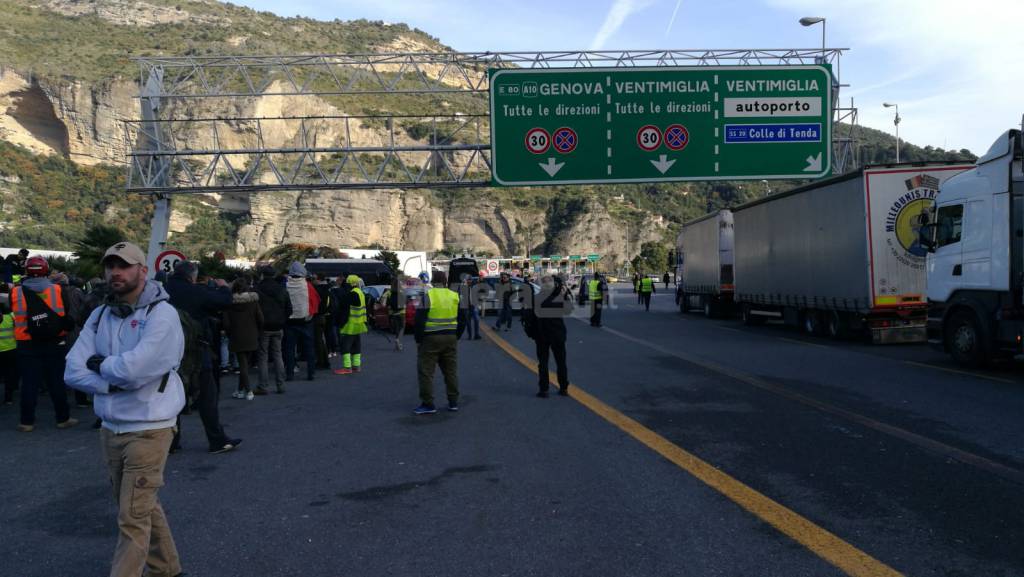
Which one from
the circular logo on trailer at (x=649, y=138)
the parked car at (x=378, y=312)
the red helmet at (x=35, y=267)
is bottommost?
the parked car at (x=378, y=312)

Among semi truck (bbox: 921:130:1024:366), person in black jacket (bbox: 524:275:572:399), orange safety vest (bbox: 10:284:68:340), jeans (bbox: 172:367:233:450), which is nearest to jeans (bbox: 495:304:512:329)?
semi truck (bbox: 921:130:1024:366)

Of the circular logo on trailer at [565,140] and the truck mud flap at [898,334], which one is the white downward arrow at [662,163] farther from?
the truck mud flap at [898,334]

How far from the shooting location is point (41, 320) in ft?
26.9

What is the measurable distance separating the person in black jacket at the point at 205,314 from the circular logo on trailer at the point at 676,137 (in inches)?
552

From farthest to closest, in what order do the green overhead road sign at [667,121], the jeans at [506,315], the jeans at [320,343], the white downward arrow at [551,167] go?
1. the jeans at [506,315]
2. the white downward arrow at [551,167]
3. the green overhead road sign at [667,121]
4. the jeans at [320,343]

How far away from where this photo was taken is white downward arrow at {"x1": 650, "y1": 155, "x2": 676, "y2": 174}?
752 inches

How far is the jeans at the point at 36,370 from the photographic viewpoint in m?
8.26

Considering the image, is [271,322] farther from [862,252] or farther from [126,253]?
[862,252]

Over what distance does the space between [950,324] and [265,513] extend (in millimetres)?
12131

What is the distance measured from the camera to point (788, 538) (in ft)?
14.3

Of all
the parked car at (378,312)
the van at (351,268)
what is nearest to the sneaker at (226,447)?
the parked car at (378,312)

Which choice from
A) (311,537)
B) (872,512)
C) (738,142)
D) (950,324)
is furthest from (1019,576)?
(738,142)

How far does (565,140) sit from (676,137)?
292cm

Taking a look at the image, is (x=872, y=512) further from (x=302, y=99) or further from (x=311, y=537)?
(x=302, y=99)
